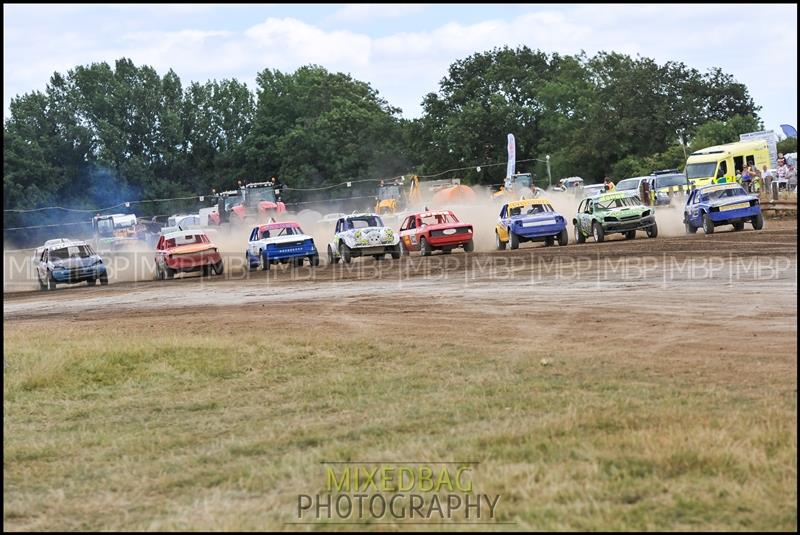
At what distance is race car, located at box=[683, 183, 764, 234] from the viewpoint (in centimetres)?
2970

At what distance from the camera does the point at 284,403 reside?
36.0 ft

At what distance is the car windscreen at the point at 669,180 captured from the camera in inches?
1773

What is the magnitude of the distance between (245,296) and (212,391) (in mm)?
12191

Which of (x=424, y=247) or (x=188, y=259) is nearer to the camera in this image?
(x=424, y=247)

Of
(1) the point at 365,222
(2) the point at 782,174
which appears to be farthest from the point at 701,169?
(1) the point at 365,222

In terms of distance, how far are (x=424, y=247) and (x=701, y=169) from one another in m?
16.2

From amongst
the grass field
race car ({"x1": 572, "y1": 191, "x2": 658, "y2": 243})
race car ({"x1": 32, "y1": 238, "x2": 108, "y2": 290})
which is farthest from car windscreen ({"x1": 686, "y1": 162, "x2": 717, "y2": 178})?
the grass field

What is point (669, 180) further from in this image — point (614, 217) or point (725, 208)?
point (725, 208)

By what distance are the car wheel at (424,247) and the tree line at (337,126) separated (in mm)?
40212

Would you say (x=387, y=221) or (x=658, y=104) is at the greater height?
(x=658, y=104)

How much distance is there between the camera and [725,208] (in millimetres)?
30000

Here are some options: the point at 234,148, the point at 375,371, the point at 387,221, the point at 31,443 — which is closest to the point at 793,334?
the point at 375,371

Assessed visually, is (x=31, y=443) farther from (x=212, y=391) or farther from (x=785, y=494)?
(x=785, y=494)

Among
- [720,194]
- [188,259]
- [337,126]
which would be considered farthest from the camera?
[337,126]
